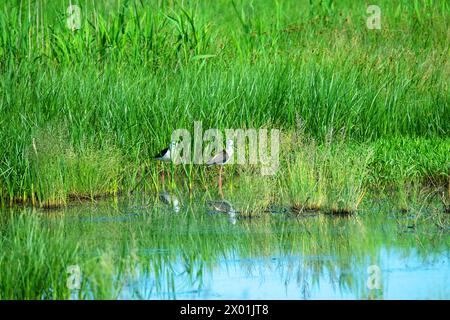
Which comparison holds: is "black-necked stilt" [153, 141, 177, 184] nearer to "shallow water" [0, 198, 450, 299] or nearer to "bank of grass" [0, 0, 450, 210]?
"bank of grass" [0, 0, 450, 210]

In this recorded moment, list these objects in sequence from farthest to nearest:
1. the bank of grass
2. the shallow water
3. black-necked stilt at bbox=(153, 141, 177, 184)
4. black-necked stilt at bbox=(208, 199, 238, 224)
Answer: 1. black-necked stilt at bbox=(153, 141, 177, 184)
2. the bank of grass
3. black-necked stilt at bbox=(208, 199, 238, 224)
4. the shallow water

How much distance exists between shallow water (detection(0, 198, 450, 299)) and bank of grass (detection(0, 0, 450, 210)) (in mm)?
545

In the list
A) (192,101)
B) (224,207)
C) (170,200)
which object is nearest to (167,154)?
(170,200)

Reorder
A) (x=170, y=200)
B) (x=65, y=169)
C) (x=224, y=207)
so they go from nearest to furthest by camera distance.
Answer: (x=224, y=207) < (x=65, y=169) < (x=170, y=200)

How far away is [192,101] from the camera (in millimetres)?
12453

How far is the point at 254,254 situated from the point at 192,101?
12.3 feet

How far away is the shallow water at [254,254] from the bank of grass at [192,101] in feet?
1.79

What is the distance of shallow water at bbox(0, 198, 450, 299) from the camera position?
25.6ft

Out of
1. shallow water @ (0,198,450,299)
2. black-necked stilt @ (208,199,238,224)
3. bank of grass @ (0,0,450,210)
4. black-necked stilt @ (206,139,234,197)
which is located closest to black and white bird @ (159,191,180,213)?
shallow water @ (0,198,450,299)

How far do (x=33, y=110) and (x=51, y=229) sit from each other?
249cm

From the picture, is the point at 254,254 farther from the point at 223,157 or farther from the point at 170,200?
the point at 223,157

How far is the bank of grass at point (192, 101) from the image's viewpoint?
1123 centimetres

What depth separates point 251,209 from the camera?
34.4 feet

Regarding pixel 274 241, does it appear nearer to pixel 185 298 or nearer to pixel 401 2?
pixel 185 298
